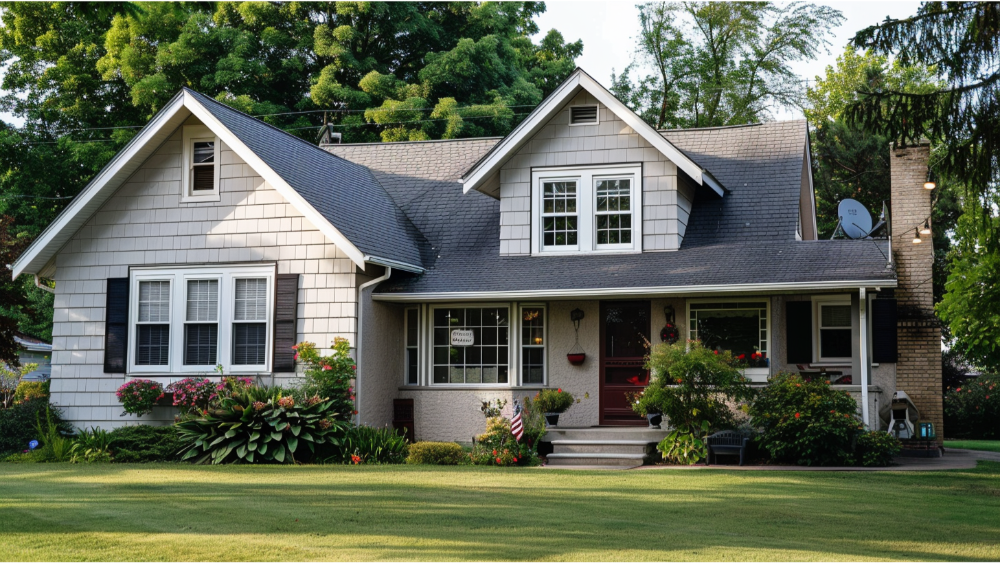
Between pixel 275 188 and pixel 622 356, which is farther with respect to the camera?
pixel 622 356

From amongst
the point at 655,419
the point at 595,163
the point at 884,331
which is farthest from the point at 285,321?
the point at 884,331

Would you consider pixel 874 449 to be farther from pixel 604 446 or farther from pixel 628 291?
pixel 628 291

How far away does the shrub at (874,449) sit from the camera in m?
13.4

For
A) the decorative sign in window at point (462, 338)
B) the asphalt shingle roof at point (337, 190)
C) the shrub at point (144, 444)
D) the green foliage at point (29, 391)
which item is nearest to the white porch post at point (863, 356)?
the decorative sign in window at point (462, 338)

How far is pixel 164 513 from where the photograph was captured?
877cm

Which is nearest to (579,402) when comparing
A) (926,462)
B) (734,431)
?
(734,431)

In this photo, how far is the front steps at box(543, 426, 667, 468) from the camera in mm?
14047

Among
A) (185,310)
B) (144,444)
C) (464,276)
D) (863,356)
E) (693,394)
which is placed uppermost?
(464,276)

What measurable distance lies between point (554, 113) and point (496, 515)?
929 centimetres

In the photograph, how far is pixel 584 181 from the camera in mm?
16641

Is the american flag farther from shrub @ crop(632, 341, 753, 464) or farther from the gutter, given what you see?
the gutter

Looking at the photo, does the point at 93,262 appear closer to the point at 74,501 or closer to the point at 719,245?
the point at 74,501

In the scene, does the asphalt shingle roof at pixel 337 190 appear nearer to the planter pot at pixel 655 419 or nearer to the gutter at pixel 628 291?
the gutter at pixel 628 291

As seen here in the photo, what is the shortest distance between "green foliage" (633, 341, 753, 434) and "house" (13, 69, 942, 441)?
1.43 m
